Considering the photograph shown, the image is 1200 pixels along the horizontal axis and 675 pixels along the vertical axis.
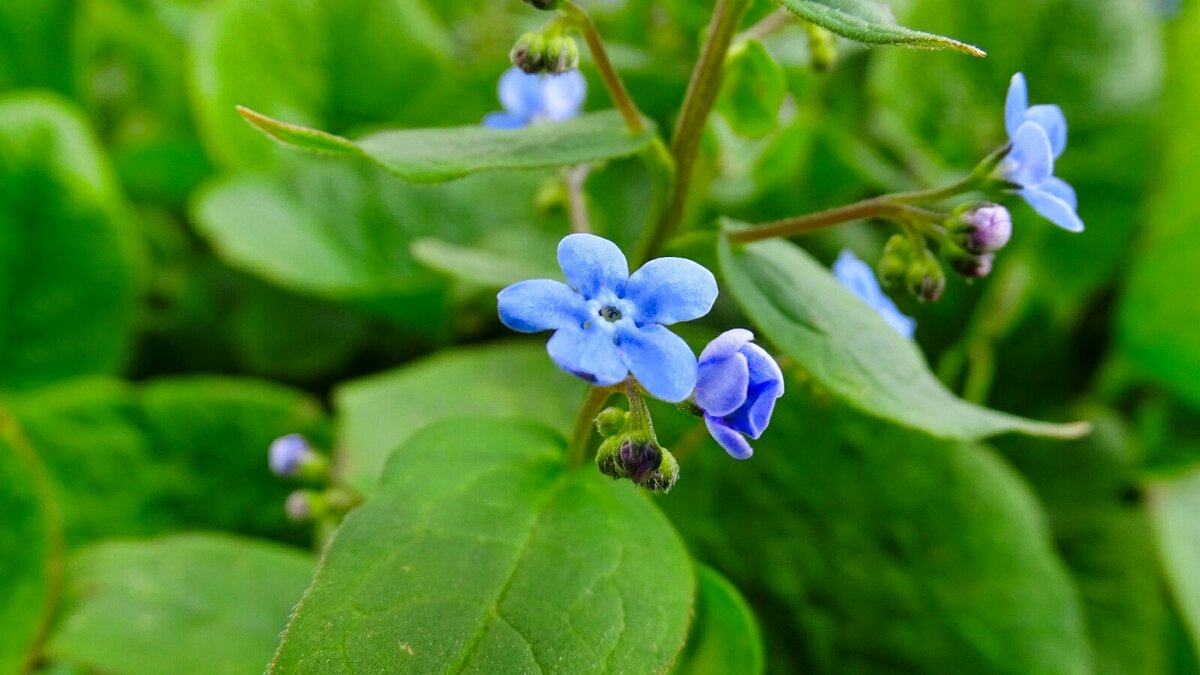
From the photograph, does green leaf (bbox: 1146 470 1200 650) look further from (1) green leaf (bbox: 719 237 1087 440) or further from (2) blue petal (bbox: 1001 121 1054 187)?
(2) blue petal (bbox: 1001 121 1054 187)

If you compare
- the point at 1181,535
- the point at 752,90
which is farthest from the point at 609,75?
the point at 1181,535

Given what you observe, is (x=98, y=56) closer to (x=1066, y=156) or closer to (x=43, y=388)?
(x=43, y=388)

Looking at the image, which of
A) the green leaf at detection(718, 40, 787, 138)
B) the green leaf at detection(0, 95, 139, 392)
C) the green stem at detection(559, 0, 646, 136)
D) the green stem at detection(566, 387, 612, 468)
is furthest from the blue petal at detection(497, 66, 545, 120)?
the green leaf at detection(0, 95, 139, 392)

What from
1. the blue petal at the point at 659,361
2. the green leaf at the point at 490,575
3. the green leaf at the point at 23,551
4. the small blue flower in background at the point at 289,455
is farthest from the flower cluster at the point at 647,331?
the green leaf at the point at 23,551

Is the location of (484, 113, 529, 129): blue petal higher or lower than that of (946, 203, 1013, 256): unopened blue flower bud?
lower

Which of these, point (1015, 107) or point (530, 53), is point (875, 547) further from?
point (530, 53)

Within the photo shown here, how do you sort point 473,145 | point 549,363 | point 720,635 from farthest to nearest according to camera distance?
1. point 549,363
2. point 720,635
3. point 473,145

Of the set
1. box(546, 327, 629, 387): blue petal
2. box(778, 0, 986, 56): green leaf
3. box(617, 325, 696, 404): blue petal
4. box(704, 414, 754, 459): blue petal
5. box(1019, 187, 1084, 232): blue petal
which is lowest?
box(704, 414, 754, 459): blue petal
